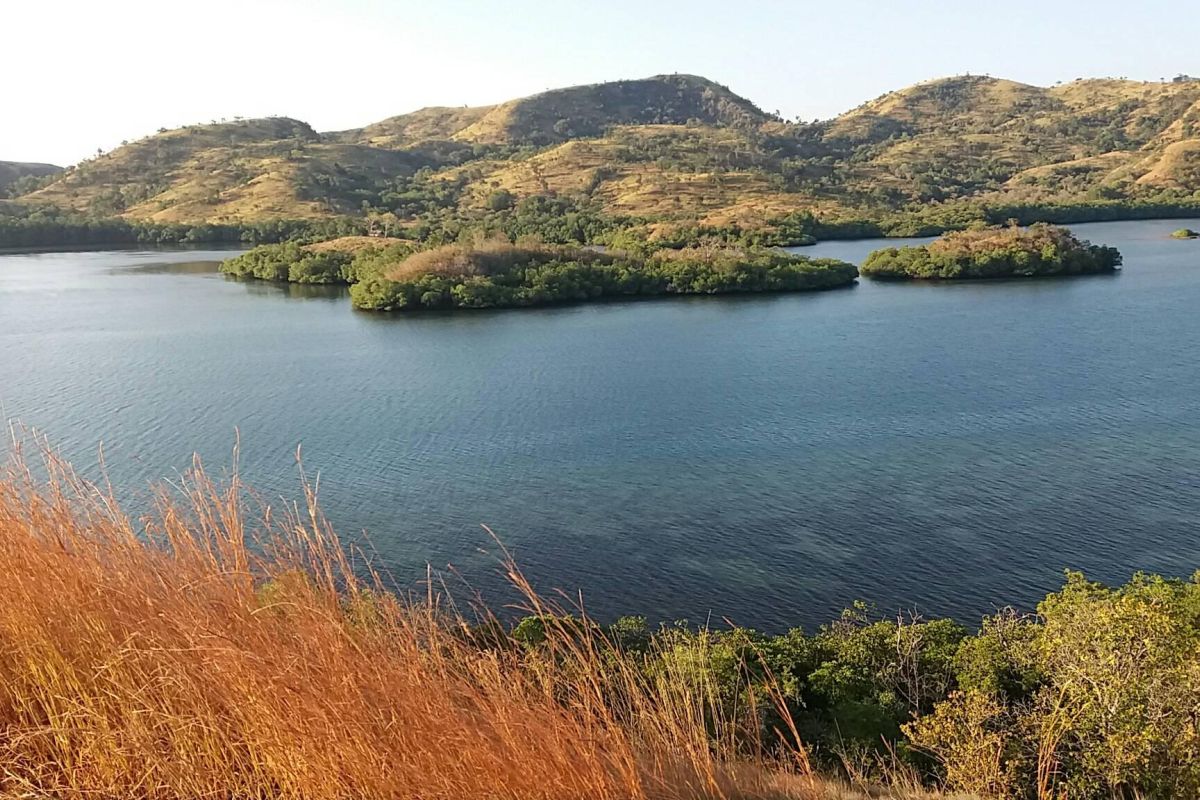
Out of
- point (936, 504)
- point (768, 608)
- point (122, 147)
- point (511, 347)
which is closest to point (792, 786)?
point (768, 608)

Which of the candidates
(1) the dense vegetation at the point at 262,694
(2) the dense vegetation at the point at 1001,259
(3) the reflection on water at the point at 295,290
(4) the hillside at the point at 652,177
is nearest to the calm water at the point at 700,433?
(1) the dense vegetation at the point at 262,694

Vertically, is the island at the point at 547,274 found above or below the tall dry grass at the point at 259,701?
above

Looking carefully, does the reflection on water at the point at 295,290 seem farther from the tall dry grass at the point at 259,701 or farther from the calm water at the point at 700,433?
the tall dry grass at the point at 259,701

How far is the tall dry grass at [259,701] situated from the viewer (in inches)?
125

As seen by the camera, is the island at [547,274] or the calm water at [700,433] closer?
the calm water at [700,433]

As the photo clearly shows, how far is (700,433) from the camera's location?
3216 centimetres

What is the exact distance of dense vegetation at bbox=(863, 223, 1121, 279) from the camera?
7281cm

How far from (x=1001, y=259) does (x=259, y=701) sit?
79.9 m

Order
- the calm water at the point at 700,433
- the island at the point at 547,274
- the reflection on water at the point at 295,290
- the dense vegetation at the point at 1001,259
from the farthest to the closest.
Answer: the dense vegetation at the point at 1001,259 → the reflection on water at the point at 295,290 → the island at the point at 547,274 → the calm water at the point at 700,433

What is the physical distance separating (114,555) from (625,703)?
2670 mm

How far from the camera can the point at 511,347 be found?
1907 inches

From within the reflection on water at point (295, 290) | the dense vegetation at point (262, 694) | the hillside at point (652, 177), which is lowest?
the dense vegetation at point (262, 694)

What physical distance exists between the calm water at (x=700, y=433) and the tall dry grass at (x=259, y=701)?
288cm

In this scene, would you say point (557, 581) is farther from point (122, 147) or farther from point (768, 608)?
point (122, 147)
